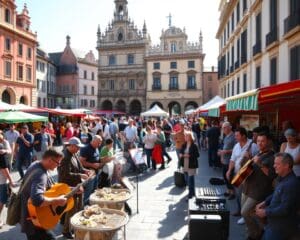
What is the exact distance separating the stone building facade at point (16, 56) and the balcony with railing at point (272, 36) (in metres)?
28.4

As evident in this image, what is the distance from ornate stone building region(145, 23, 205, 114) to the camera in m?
50.7

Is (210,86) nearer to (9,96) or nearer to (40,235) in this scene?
(9,96)

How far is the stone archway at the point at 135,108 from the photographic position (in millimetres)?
54328

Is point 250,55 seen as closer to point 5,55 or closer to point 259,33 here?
point 259,33

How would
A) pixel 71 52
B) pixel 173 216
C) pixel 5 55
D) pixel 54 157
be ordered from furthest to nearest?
pixel 71 52 → pixel 5 55 → pixel 173 216 → pixel 54 157

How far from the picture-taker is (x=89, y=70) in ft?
201

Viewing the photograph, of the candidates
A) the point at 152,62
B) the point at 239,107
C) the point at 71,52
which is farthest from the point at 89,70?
the point at 239,107

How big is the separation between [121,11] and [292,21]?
44006mm

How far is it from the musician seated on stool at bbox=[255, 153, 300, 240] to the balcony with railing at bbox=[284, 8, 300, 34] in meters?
9.47

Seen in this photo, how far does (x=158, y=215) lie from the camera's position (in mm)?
7387

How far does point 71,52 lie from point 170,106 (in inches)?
795

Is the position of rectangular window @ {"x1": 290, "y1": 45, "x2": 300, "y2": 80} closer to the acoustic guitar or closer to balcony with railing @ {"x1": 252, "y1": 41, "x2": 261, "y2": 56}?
balcony with railing @ {"x1": 252, "y1": 41, "x2": 261, "y2": 56}

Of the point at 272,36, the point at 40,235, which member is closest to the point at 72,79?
the point at 272,36

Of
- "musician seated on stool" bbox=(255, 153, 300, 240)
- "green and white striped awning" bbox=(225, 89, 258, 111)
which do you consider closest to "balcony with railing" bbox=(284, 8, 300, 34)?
"green and white striped awning" bbox=(225, 89, 258, 111)
